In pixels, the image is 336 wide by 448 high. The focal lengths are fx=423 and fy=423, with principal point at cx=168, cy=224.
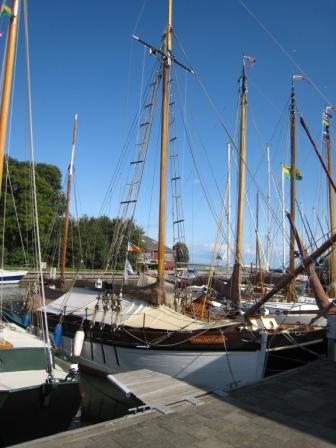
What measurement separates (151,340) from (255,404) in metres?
5.79

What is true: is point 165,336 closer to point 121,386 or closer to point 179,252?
point 121,386

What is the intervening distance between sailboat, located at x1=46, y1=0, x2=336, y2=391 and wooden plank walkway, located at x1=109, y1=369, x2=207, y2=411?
0.80 m

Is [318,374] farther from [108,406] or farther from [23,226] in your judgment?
[23,226]

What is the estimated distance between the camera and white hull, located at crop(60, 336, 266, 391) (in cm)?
1100

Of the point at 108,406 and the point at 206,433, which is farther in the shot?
the point at 108,406

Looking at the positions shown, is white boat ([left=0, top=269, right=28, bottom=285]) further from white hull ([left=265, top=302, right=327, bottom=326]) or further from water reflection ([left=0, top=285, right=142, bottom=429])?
water reflection ([left=0, top=285, right=142, bottom=429])

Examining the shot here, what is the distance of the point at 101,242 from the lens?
7631 centimetres

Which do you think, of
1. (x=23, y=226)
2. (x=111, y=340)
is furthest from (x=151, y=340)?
(x=23, y=226)

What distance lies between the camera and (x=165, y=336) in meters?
12.2

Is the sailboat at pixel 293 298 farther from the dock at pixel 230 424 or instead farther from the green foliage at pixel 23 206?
the green foliage at pixel 23 206

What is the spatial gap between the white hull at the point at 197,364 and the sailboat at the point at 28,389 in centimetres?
347

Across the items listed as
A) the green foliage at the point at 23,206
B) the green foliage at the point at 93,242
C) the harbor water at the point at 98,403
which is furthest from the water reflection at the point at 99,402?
the green foliage at the point at 93,242

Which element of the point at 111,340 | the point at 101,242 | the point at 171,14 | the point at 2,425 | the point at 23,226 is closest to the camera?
the point at 2,425

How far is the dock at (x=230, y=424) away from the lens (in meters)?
5.57
